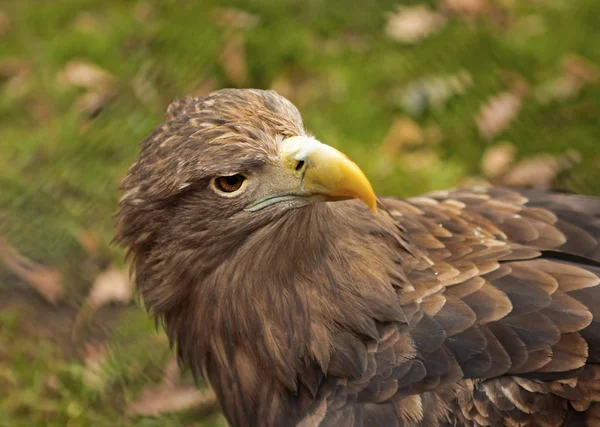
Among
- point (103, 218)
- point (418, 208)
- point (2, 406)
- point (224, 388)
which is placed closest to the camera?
point (224, 388)

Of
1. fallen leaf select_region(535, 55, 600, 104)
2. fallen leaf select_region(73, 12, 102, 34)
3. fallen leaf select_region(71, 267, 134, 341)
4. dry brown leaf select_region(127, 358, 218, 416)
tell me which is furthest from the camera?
fallen leaf select_region(73, 12, 102, 34)

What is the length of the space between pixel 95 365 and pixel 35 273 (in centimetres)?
94

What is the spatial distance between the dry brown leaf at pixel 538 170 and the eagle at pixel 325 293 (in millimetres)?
2518

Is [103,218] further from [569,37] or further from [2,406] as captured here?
[569,37]

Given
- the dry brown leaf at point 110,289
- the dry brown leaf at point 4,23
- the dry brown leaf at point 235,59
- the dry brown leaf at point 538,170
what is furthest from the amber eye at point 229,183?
the dry brown leaf at point 4,23

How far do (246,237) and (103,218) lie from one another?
3.14 metres

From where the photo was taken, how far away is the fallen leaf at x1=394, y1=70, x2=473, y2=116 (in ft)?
23.3

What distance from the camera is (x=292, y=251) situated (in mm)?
3629

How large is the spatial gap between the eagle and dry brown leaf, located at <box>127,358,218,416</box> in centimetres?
146

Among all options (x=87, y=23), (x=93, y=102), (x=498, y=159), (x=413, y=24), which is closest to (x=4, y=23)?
(x=87, y=23)

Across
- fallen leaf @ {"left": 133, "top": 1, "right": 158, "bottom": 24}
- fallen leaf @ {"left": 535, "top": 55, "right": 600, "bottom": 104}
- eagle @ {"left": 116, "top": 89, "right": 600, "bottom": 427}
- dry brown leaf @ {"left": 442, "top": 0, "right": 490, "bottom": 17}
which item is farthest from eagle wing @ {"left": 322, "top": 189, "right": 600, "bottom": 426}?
fallen leaf @ {"left": 133, "top": 1, "right": 158, "bottom": 24}

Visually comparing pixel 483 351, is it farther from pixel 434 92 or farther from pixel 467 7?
pixel 467 7

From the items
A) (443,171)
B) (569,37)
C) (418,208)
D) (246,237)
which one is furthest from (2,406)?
(569,37)

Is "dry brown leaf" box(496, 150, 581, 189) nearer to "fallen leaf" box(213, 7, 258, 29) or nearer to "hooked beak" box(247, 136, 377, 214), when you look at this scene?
"fallen leaf" box(213, 7, 258, 29)
